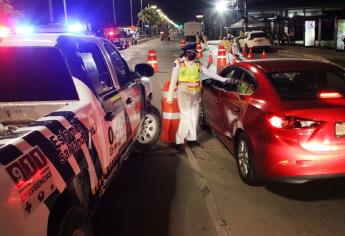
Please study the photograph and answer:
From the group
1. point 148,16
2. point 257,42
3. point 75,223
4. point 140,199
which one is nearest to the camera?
point 75,223

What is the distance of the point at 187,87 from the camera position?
7363 millimetres

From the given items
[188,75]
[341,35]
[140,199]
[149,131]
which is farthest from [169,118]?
[341,35]

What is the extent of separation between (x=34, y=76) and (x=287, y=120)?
2588 mm

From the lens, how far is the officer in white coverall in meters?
7.34

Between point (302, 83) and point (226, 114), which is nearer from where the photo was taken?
point (302, 83)

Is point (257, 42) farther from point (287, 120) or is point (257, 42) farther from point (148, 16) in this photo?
point (148, 16)

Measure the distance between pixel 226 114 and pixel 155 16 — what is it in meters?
131

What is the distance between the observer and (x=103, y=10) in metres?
101

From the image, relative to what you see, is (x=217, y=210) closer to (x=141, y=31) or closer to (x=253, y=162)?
(x=253, y=162)

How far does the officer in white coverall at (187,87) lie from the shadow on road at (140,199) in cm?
60

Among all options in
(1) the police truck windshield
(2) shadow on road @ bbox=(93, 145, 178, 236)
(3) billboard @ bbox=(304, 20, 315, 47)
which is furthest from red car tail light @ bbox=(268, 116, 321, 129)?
(3) billboard @ bbox=(304, 20, 315, 47)

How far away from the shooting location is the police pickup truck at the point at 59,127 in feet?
8.02

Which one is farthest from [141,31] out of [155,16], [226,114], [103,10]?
[226,114]

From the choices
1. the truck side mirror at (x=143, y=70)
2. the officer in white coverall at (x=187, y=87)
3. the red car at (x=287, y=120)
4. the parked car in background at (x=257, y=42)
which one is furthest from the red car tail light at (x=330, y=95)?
the parked car in background at (x=257, y=42)
